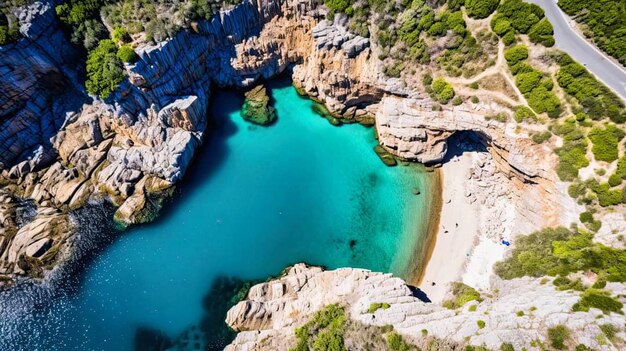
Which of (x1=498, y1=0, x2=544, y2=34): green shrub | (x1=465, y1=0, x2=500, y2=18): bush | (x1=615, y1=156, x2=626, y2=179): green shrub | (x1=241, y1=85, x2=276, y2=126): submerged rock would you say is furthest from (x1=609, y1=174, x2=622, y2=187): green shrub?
(x1=241, y1=85, x2=276, y2=126): submerged rock

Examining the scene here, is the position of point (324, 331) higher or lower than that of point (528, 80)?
lower

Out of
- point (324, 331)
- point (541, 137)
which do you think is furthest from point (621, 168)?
point (324, 331)

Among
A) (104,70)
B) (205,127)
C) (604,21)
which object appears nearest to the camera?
(604,21)

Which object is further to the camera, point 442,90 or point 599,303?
point 442,90

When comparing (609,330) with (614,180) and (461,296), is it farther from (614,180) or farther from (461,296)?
(614,180)

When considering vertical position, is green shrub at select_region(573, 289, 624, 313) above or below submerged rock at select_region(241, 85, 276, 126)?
below

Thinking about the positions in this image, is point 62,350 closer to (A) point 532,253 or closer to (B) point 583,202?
(A) point 532,253

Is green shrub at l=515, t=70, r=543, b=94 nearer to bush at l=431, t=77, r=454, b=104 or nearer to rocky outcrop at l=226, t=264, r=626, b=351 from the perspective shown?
bush at l=431, t=77, r=454, b=104
